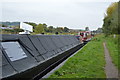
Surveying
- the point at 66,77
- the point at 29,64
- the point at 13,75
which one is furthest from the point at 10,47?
the point at 66,77

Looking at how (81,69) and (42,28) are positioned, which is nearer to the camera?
(81,69)

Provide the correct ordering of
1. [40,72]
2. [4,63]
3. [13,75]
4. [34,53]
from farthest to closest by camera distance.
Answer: [34,53]
[40,72]
[4,63]
[13,75]

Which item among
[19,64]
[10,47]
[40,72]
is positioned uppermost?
[10,47]

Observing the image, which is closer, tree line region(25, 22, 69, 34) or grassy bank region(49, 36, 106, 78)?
grassy bank region(49, 36, 106, 78)

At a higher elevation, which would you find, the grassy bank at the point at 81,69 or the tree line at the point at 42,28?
the tree line at the point at 42,28

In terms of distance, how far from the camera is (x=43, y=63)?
6254 mm

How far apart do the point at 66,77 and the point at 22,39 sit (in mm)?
2143

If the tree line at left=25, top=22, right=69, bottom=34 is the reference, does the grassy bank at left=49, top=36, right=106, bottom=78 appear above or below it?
below

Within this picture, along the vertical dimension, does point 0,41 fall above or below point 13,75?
above

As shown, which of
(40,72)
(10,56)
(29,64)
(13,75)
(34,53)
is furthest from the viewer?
(34,53)

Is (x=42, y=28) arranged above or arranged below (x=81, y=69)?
above

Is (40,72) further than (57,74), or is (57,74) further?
(40,72)

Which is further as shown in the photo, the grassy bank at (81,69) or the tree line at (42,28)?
the tree line at (42,28)

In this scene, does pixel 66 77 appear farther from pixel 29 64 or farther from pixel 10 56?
pixel 10 56
